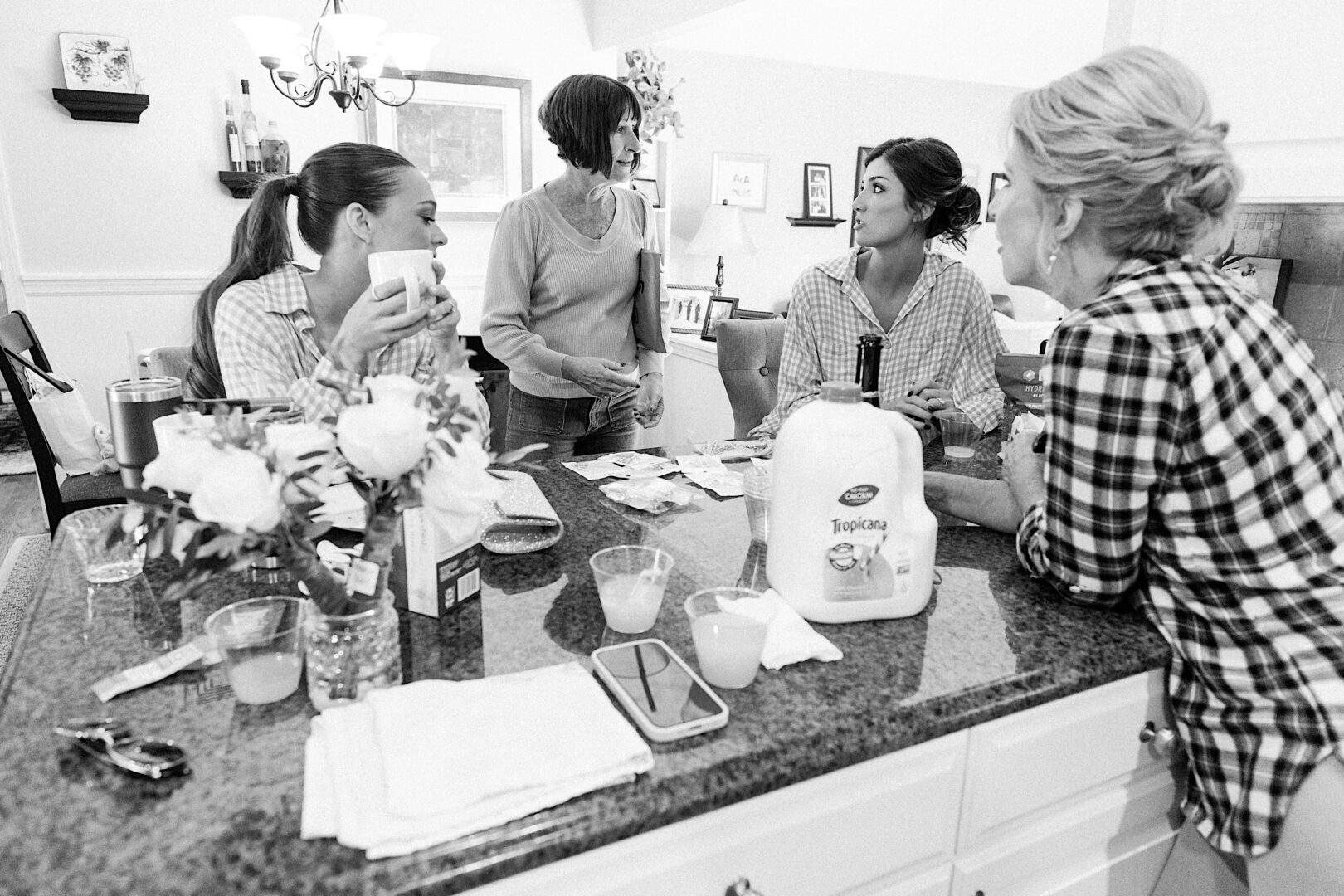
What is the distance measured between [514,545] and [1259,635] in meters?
0.92

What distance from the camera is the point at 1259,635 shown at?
2.97 feet

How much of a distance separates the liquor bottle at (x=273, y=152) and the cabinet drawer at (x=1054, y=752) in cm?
422

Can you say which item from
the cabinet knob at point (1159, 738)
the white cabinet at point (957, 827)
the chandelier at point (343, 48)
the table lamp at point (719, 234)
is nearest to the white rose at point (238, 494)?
the white cabinet at point (957, 827)

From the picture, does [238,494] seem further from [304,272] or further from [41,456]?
[41,456]

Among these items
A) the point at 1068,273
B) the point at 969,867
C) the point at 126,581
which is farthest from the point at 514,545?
the point at 1068,273

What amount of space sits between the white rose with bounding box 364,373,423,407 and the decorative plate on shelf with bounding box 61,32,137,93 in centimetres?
413

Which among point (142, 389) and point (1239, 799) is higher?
→ point (142, 389)

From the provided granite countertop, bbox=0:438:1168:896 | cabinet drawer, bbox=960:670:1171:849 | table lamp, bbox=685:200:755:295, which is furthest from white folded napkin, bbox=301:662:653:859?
table lamp, bbox=685:200:755:295

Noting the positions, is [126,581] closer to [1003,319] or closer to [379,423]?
[379,423]

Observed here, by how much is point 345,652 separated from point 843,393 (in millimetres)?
606

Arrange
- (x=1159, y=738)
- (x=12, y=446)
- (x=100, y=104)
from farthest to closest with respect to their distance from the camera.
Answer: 1. (x=12, y=446)
2. (x=100, y=104)
3. (x=1159, y=738)

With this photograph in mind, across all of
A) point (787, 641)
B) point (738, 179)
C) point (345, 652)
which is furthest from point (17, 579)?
point (738, 179)

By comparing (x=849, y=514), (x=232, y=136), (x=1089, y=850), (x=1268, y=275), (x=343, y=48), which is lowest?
(x=1089, y=850)

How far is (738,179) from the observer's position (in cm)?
616
